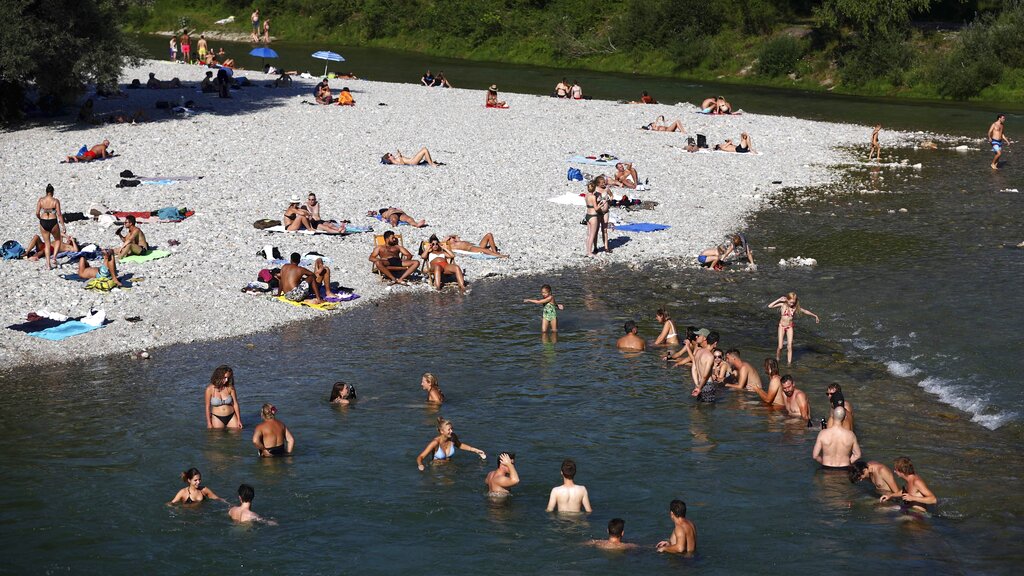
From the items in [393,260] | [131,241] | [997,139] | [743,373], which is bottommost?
[743,373]

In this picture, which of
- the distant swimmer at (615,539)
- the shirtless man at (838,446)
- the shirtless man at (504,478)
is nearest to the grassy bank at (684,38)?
the shirtless man at (504,478)

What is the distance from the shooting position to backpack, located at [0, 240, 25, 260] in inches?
1051

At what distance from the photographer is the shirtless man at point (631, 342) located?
914 inches

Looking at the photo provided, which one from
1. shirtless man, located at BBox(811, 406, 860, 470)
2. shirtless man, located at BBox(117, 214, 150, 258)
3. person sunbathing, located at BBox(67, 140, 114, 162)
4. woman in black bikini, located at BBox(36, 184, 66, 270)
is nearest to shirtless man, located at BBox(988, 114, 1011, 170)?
shirtless man, located at BBox(811, 406, 860, 470)

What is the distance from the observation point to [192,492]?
629 inches

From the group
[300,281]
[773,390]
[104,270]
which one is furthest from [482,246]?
[773,390]

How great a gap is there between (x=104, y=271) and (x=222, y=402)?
27.2ft

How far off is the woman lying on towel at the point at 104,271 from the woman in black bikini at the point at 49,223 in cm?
92

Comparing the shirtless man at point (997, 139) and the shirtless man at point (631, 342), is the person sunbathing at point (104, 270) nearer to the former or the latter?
the shirtless man at point (631, 342)

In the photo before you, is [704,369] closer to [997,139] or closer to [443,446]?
[443,446]

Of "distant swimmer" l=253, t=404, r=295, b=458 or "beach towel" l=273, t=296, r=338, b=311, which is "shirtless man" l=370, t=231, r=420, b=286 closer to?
"beach towel" l=273, t=296, r=338, b=311

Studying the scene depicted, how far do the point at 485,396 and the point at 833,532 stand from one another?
Answer: 7224 mm

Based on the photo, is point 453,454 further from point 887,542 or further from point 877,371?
point 877,371

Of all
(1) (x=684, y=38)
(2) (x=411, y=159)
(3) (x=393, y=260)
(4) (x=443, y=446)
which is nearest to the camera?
(4) (x=443, y=446)
